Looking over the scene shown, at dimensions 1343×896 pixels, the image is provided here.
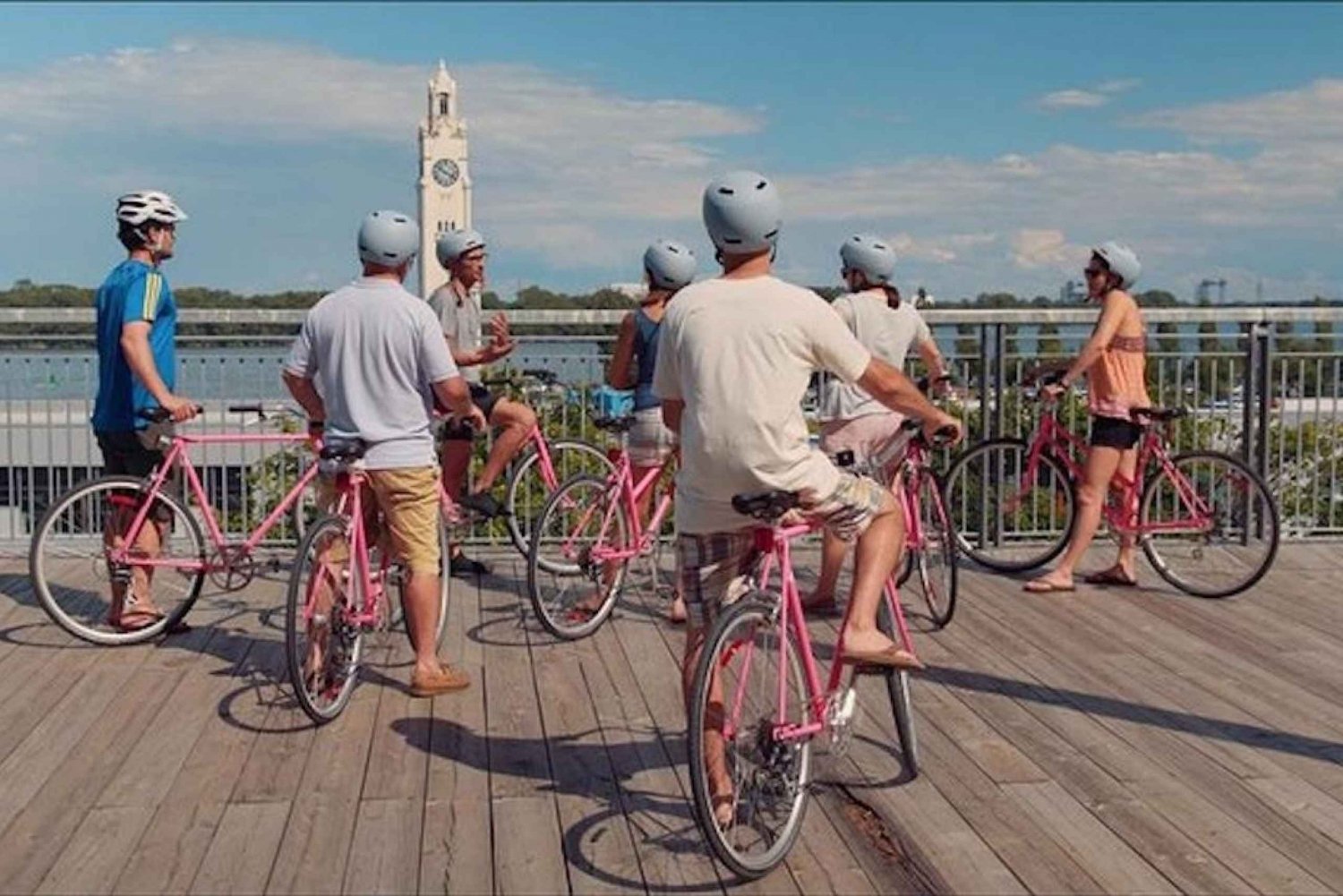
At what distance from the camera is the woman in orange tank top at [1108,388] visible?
7.33 m

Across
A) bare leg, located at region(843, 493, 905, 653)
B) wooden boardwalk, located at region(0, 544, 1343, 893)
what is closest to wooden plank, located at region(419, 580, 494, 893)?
wooden boardwalk, located at region(0, 544, 1343, 893)

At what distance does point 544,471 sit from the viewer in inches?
294

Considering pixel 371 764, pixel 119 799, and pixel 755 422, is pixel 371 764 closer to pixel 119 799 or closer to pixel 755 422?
pixel 119 799

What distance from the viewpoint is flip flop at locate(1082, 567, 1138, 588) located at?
25.6 feet

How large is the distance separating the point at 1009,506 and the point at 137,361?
4.75 metres

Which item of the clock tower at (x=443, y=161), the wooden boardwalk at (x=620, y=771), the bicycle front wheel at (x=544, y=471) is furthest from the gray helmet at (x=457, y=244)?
the clock tower at (x=443, y=161)

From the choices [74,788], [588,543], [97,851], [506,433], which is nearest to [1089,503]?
→ [588,543]

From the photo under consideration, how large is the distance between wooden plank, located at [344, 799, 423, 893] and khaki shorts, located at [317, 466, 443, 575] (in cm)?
115

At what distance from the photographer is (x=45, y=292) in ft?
30.6

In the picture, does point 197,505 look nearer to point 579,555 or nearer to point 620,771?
point 579,555

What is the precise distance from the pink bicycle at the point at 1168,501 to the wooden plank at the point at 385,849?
13.4ft

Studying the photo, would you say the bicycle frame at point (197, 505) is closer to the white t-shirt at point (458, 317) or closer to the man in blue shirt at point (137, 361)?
the man in blue shirt at point (137, 361)

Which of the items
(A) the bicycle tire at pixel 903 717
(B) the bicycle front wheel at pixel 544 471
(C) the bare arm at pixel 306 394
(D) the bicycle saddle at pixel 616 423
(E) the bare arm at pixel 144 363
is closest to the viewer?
(A) the bicycle tire at pixel 903 717

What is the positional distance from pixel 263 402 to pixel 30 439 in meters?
1.48
